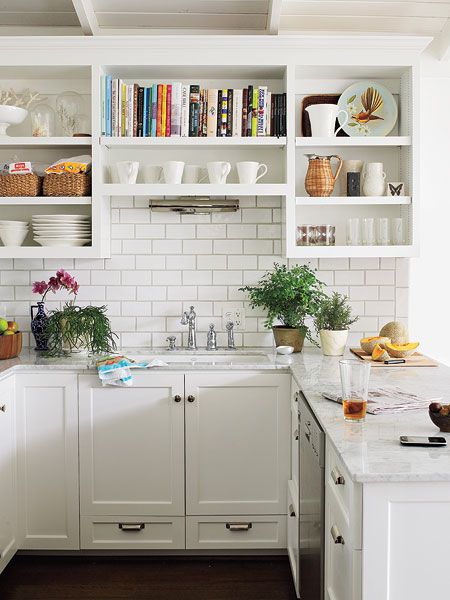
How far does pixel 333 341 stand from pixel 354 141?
1.08 m

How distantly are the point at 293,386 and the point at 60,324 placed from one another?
1272mm

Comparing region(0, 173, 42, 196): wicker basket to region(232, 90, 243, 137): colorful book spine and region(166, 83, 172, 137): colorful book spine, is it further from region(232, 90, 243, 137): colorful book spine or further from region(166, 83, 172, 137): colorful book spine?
region(232, 90, 243, 137): colorful book spine

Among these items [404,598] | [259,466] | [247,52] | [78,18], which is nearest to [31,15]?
[78,18]

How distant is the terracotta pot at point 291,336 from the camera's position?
12.2 feet

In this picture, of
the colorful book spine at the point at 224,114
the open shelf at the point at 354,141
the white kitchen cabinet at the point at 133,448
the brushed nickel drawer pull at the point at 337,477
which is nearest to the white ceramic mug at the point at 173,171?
the colorful book spine at the point at 224,114

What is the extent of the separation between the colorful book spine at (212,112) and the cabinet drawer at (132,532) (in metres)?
2.01

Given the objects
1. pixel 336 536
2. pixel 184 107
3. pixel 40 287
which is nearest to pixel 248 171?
A: pixel 184 107

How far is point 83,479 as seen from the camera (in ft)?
11.1

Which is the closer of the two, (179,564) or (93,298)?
(179,564)

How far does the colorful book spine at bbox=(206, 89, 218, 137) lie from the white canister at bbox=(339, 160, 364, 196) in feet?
2.46

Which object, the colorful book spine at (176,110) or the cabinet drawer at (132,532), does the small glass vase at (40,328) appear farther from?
the colorful book spine at (176,110)

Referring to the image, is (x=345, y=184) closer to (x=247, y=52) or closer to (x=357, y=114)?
(x=357, y=114)

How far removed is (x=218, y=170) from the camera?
12.1ft

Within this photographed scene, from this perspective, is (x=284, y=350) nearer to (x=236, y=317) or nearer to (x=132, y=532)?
(x=236, y=317)
